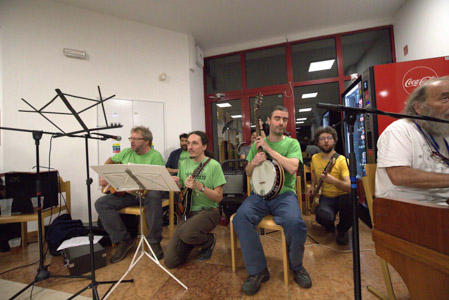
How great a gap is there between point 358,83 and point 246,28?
2.31 meters

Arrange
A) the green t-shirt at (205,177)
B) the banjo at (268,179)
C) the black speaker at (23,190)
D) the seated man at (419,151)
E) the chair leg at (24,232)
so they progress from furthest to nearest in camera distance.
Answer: the chair leg at (24,232) → the black speaker at (23,190) → the green t-shirt at (205,177) → the banjo at (268,179) → the seated man at (419,151)

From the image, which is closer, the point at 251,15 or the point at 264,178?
the point at 264,178

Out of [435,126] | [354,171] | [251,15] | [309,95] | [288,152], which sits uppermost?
[251,15]

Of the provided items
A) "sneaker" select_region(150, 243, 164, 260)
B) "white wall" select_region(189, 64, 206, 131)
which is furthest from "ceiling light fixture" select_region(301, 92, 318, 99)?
"sneaker" select_region(150, 243, 164, 260)

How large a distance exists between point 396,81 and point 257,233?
2533 millimetres

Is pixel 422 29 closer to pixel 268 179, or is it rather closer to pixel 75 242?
pixel 268 179

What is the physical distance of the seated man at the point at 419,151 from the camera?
1255mm

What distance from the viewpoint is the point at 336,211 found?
Result: 2.32m

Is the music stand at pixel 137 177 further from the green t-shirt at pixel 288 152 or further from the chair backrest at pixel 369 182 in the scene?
the chair backrest at pixel 369 182

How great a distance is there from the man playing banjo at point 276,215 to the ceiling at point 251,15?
259cm

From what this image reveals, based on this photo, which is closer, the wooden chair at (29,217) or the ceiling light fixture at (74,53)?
the wooden chair at (29,217)

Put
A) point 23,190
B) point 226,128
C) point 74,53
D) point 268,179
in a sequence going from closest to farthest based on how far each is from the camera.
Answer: point 268,179
point 23,190
point 74,53
point 226,128

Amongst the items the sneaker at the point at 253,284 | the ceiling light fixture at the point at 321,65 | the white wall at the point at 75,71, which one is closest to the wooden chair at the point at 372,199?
the sneaker at the point at 253,284

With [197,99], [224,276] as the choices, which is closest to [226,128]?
[197,99]
